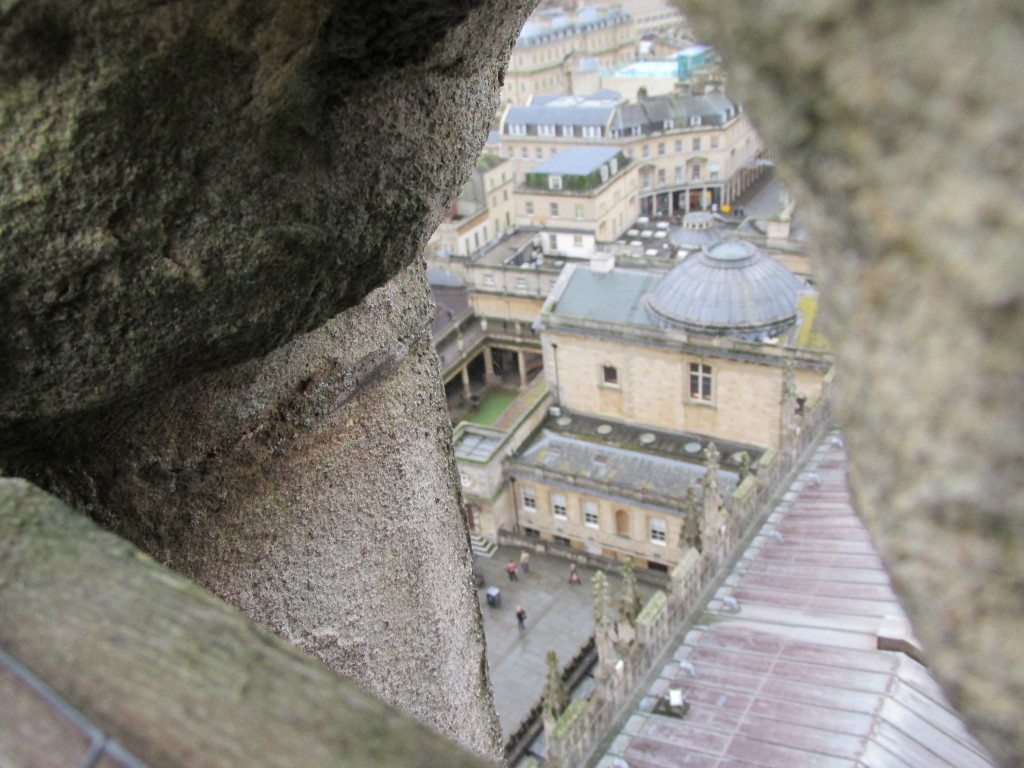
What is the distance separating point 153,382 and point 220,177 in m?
0.58

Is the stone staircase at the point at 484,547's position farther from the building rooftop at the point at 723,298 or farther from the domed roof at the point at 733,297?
the domed roof at the point at 733,297

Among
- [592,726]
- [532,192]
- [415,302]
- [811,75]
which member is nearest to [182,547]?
[415,302]

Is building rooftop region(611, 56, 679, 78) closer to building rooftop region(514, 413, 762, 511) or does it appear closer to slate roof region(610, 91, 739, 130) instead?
slate roof region(610, 91, 739, 130)

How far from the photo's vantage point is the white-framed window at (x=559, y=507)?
25.1m

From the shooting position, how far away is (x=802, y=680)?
10891 mm

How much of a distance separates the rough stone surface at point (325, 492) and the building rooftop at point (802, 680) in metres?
7.06

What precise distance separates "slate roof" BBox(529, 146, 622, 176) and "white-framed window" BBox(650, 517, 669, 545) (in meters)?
23.6

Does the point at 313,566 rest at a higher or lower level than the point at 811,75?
lower

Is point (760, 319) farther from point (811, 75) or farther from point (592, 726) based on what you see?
point (811, 75)

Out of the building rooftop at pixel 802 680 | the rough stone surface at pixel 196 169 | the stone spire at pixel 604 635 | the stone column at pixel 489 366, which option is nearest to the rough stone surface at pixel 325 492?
the rough stone surface at pixel 196 169

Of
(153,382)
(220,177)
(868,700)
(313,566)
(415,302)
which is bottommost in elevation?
(868,700)

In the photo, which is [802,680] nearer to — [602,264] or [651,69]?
[602,264]

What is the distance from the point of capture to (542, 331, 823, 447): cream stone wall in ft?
79.7

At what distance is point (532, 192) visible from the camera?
44562mm
